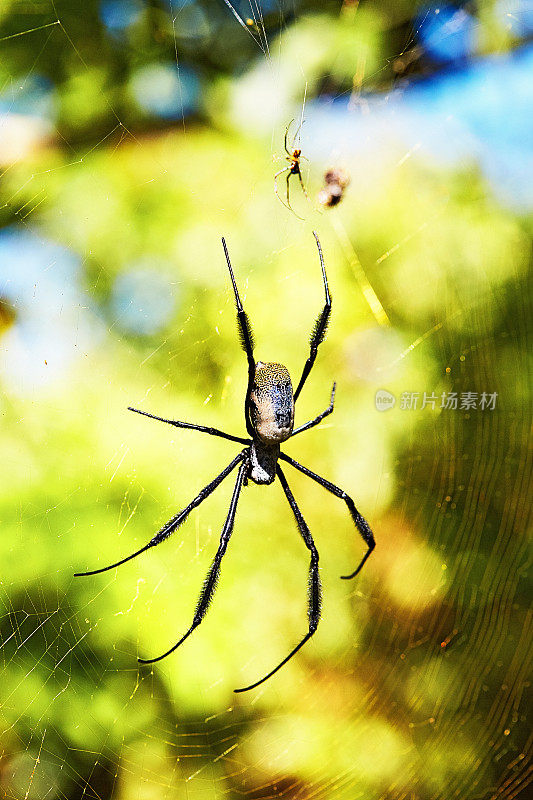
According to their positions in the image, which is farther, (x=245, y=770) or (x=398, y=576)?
(x=398, y=576)

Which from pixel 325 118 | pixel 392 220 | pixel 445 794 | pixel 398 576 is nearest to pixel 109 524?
pixel 325 118

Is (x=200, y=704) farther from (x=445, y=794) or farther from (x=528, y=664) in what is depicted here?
(x=528, y=664)

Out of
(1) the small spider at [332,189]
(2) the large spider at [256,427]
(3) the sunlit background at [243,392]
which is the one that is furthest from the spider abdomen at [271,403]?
(1) the small spider at [332,189]

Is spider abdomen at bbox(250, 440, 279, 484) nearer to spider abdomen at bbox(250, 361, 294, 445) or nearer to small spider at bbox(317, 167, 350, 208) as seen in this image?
spider abdomen at bbox(250, 361, 294, 445)

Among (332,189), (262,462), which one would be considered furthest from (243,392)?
(262,462)

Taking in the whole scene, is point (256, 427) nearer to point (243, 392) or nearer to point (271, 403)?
point (271, 403)

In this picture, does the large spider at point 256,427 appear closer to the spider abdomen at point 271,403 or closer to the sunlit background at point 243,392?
the spider abdomen at point 271,403
